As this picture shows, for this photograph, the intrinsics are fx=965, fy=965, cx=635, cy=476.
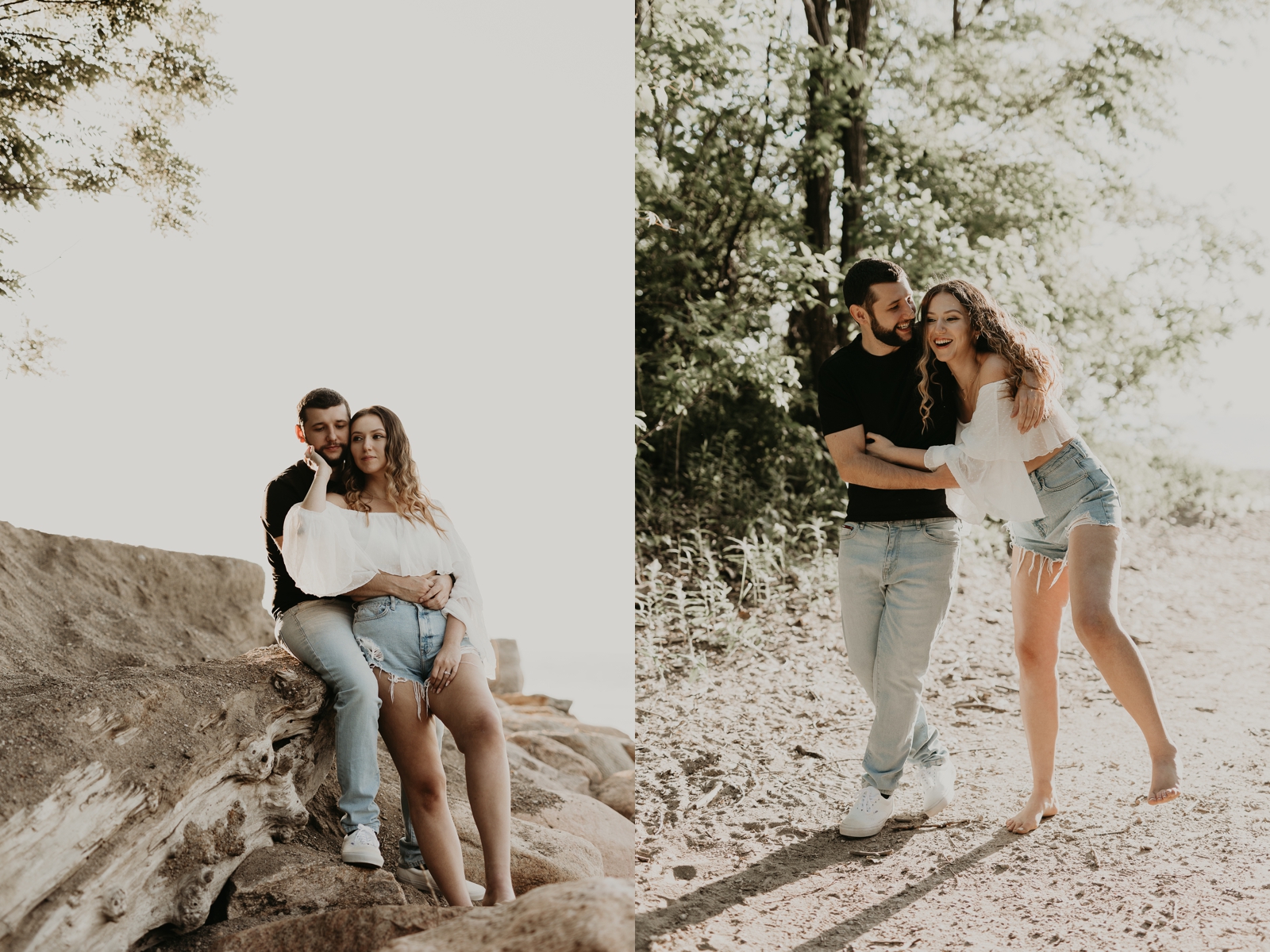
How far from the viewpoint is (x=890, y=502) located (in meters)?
2.38

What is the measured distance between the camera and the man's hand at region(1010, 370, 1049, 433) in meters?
2.30

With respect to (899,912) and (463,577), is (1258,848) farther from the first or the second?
(463,577)

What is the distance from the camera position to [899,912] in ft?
7.32

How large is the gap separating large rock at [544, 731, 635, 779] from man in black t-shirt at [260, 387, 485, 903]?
1.01 metres

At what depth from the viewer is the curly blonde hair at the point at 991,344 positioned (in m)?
2.30

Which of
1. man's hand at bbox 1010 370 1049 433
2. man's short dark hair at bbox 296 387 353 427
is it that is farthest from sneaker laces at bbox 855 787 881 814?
man's short dark hair at bbox 296 387 353 427

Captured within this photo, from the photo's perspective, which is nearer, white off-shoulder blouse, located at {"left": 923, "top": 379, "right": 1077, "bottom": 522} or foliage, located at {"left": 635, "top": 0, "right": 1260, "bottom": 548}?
white off-shoulder blouse, located at {"left": 923, "top": 379, "right": 1077, "bottom": 522}

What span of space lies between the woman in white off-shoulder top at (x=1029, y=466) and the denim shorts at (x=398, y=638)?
1150 millimetres

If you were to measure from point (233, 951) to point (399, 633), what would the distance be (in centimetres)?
70

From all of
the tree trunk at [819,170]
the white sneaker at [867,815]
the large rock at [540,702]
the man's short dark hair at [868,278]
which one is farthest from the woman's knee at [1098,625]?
the tree trunk at [819,170]

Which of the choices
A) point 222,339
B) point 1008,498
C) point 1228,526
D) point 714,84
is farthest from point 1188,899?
point 1228,526

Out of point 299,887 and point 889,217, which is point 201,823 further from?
point 889,217

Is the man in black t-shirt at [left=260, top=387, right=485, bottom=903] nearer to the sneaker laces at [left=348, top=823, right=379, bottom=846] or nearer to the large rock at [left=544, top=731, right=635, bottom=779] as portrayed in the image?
the sneaker laces at [left=348, top=823, right=379, bottom=846]

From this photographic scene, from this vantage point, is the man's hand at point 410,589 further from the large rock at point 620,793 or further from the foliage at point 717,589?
the foliage at point 717,589
